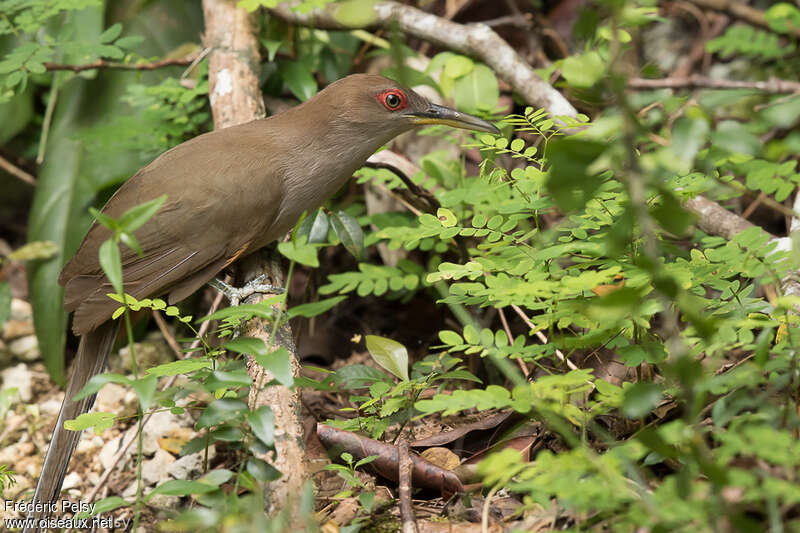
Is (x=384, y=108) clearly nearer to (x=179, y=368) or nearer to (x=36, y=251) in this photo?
(x=179, y=368)

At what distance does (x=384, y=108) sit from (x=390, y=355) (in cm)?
128

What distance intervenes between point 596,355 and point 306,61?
2.52 meters

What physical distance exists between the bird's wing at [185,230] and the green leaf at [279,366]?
4.17 ft

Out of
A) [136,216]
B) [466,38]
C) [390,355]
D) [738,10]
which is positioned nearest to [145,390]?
[136,216]

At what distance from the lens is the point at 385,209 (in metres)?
4.15

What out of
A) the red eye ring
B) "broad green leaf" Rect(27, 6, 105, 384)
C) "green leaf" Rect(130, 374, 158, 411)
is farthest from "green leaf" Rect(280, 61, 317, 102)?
"green leaf" Rect(130, 374, 158, 411)

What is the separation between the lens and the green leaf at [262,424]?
2.03 metres

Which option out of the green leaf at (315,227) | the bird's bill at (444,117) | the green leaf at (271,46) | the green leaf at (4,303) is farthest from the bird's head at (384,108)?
the green leaf at (4,303)

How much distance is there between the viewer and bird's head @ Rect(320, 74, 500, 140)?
3492 millimetres

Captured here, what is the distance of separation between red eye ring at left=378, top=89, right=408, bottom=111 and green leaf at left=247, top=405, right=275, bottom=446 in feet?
6.17

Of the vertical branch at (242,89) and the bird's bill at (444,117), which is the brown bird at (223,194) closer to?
the bird's bill at (444,117)

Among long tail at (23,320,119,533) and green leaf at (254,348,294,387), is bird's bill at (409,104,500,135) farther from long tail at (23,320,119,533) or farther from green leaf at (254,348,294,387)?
green leaf at (254,348,294,387)

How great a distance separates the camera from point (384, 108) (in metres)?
3.54

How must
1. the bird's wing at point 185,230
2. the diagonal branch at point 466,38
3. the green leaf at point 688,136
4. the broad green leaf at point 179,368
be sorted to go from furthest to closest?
the diagonal branch at point 466,38, the bird's wing at point 185,230, the broad green leaf at point 179,368, the green leaf at point 688,136
